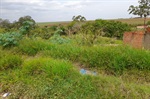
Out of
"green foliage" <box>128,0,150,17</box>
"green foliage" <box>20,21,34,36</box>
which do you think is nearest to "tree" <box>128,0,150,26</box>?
"green foliage" <box>128,0,150,17</box>

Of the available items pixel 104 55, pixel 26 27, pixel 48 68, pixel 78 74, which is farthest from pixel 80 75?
pixel 26 27

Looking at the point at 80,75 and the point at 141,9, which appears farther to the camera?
the point at 141,9

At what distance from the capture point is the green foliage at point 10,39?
5.80m

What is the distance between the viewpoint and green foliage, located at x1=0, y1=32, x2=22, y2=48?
19.0 ft

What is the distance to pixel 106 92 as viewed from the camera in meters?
3.10

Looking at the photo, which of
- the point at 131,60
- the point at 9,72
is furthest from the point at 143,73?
the point at 9,72

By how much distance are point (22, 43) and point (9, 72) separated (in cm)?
182

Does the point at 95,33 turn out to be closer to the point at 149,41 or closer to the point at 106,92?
the point at 149,41

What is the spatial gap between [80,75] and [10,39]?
2.98 m

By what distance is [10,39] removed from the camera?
5820 millimetres

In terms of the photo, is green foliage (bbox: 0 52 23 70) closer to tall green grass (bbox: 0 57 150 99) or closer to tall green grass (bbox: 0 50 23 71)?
tall green grass (bbox: 0 50 23 71)

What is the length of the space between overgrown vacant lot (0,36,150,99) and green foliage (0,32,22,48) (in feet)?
3.25

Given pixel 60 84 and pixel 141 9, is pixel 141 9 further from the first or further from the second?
pixel 60 84

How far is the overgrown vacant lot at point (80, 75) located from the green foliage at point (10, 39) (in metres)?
0.99
